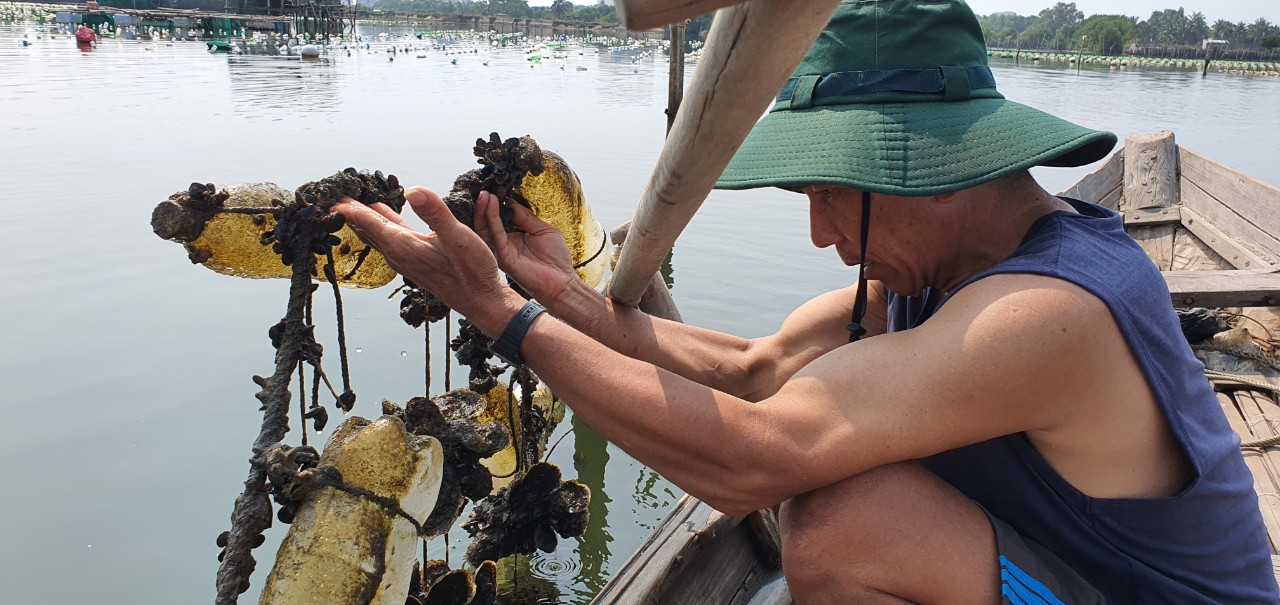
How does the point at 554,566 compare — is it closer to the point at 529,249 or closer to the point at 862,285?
the point at 529,249

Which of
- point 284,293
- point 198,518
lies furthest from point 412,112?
point 198,518

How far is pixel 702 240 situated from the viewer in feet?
30.5

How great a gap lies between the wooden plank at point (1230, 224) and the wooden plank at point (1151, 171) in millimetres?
118

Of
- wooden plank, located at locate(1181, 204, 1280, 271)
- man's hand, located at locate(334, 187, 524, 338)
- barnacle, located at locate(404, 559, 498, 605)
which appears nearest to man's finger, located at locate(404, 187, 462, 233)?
man's hand, located at locate(334, 187, 524, 338)

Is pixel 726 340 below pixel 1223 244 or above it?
above

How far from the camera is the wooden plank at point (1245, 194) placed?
5.10m

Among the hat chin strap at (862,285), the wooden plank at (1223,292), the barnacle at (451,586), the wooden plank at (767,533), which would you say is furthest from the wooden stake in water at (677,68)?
the hat chin strap at (862,285)

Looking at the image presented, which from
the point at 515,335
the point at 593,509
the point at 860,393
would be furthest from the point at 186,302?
the point at 860,393

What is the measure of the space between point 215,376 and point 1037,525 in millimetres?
4744

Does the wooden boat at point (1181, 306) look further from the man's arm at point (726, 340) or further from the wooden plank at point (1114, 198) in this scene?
the man's arm at point (726, 340)

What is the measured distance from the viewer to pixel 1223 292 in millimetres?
3908

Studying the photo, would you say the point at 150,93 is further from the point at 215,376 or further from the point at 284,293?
the point at 215,376

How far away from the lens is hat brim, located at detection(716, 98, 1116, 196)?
1487mm

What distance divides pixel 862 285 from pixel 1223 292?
2982 millimetres
